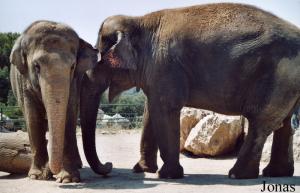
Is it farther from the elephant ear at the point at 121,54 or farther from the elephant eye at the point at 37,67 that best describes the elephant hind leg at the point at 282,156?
the elephant eye at the point at 37,67

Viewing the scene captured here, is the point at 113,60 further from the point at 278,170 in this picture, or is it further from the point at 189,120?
the point at 189,120

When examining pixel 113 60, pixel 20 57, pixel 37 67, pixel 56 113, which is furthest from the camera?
pixel 113 60

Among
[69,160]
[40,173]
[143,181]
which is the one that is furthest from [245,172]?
[40,173]

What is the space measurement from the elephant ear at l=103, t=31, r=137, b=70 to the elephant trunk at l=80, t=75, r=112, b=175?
604 mm

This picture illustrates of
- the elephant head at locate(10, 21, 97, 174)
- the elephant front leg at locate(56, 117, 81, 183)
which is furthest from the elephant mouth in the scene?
the elephant front leg at locate(56, 117, 81, 183)

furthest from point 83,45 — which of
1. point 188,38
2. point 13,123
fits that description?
point 13,123

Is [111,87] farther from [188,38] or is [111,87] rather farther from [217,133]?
[217,133]

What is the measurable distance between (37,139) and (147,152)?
83.9 inches

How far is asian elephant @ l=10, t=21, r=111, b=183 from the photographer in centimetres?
710

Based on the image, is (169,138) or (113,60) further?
(113,60)

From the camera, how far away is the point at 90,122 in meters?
8.87

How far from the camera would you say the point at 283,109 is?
26.1ft

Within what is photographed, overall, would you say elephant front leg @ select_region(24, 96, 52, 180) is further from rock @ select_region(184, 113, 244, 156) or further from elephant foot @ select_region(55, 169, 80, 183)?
rock @ select_region(184, 113, 244, 156)

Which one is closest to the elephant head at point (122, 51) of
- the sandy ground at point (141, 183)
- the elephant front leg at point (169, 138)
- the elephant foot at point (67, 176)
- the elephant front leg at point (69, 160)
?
the elephant front leg at point (169, 138)
